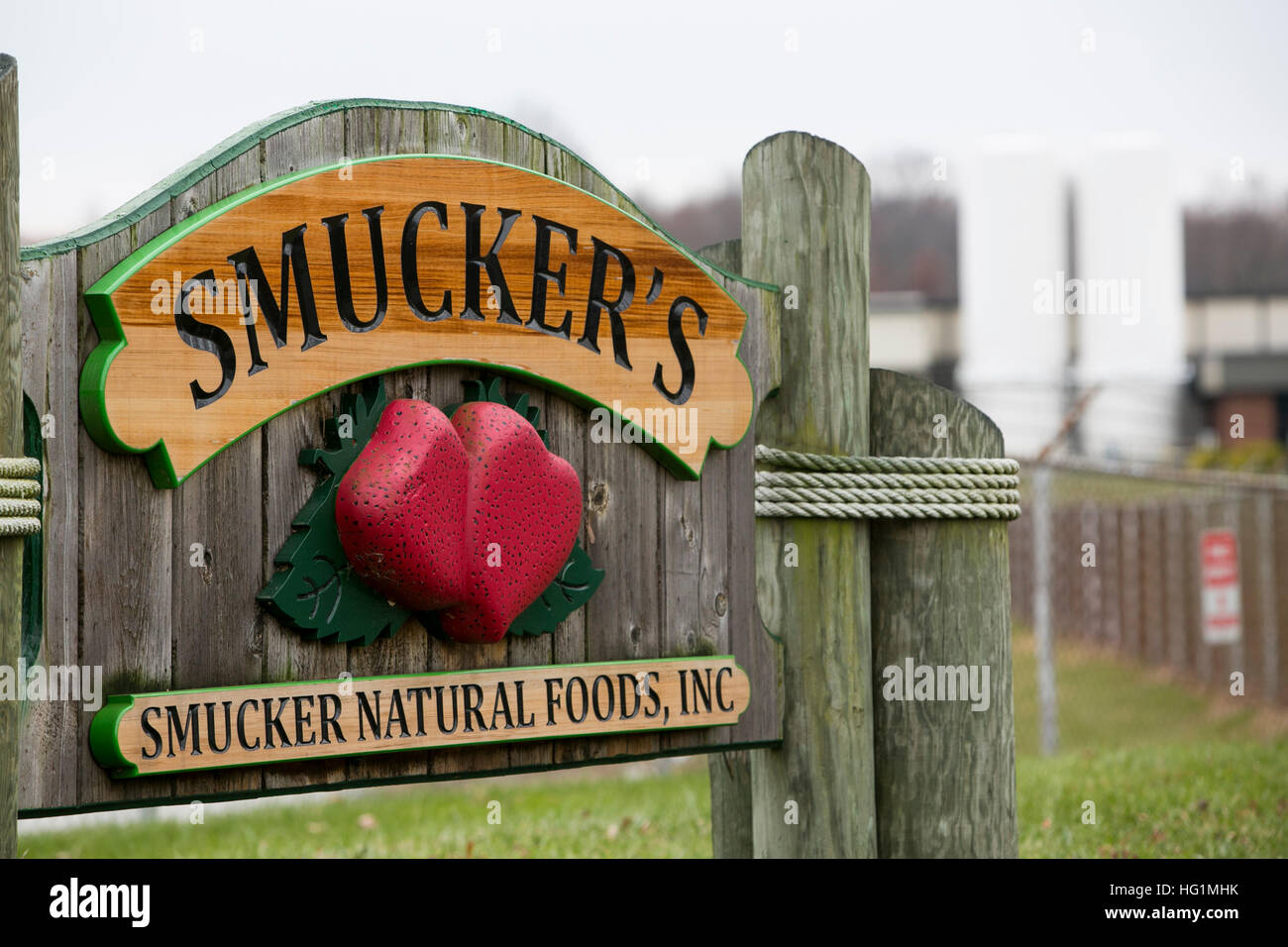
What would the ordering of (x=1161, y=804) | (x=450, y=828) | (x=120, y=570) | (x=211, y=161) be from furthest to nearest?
(x=450, y=828) < (x=1161, y=804) < (x=211, y=161) < (x=120, y=570)

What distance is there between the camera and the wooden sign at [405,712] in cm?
207

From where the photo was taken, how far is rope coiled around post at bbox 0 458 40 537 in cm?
190

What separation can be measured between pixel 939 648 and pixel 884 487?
1.24 ft

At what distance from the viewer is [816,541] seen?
9.37ft

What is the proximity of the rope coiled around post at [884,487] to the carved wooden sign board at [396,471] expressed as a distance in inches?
3.8

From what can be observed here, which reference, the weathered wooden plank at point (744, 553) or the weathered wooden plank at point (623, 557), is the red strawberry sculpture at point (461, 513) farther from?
the weathered wooden plank at point (744, 553)

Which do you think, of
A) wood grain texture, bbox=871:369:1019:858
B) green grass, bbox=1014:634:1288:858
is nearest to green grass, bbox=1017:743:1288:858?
green grass, bbox=1014:634:1288:858

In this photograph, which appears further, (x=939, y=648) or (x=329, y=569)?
(x=939, y=648)

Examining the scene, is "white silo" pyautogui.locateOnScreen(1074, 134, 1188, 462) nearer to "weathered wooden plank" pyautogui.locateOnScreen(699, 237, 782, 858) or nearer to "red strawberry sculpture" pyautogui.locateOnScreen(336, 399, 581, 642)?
"weathered wooden plank" pyautogui.locateOnScreen(699, 237, 782, 858)

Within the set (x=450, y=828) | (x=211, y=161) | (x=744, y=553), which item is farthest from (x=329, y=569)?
(x=450, y=828)

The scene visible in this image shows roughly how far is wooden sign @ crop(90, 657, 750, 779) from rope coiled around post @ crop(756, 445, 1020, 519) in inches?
15.2

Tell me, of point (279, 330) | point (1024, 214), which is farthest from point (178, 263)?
point (1024, 214)

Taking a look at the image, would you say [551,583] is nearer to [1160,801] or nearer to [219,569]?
[219,569]
